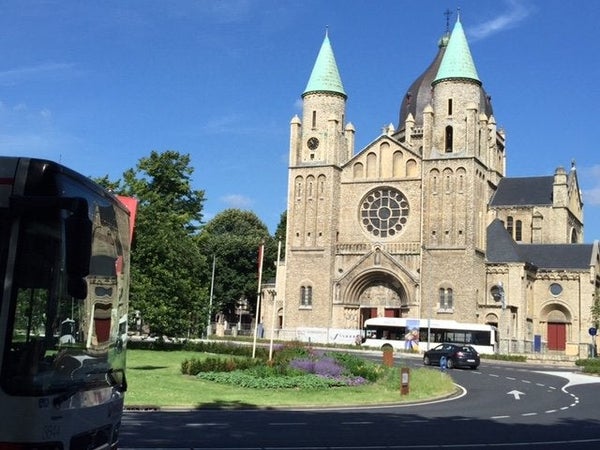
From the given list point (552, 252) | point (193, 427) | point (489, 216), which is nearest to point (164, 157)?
point (489, 216)

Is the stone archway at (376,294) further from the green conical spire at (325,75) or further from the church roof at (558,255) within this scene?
the green conical spire at (325,75)

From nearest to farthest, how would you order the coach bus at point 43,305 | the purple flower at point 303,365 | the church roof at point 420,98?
the coach bus at point 43,305, the purple flower at point 303,365, the church roof at point 420,98

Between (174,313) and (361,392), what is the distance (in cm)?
2002

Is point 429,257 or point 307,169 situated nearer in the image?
point 429,257

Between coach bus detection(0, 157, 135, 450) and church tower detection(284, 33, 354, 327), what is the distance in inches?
2391

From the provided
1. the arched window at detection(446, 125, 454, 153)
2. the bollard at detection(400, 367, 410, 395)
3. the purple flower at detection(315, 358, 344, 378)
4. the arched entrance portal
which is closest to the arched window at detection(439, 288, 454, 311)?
the arched entrance portal

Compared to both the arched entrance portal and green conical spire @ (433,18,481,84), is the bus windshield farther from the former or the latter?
green conical spire @ (433,18,481,84)

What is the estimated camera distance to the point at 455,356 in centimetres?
4003

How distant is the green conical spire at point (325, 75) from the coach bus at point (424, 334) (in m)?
22.6

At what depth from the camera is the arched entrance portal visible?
65.8m

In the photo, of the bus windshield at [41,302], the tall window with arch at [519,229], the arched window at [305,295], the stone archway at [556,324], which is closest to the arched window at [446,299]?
the stone archway at [556,324]

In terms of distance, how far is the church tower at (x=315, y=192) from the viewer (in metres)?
67.6

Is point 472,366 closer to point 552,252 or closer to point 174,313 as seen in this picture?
point 174,313

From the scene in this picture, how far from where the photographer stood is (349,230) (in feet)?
227
